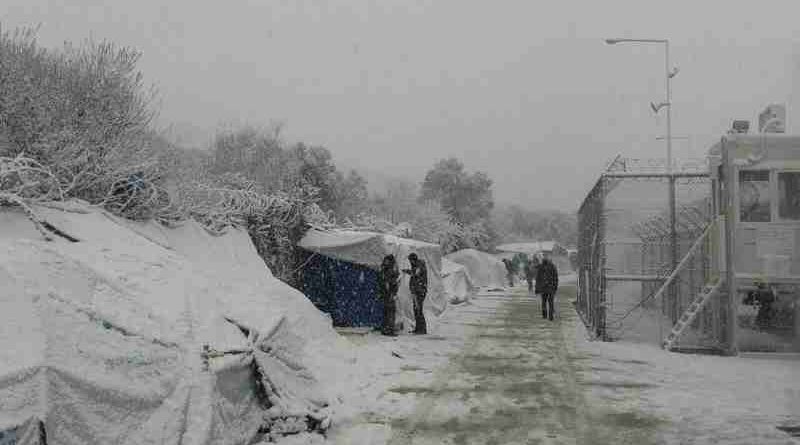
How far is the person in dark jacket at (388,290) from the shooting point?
45.0 ft

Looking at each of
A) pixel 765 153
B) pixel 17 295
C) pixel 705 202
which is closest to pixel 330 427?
pixel 17 295

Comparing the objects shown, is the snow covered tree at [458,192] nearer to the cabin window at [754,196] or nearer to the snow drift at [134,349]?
the cabin window at [754,196]

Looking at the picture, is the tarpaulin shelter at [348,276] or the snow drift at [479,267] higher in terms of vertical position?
the tarpaulin shelter at [348,276]

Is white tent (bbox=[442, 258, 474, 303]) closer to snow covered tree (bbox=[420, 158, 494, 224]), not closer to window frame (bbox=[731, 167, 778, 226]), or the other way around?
window frame (bbox=[731, 167, 778, 226])

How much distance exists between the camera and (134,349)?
16.1 feet

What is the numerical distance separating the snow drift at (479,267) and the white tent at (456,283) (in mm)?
9739

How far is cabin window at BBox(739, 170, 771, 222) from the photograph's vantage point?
1180 cm

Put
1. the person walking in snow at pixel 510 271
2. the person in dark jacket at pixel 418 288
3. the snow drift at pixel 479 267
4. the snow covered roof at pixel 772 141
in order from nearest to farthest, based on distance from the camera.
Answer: the snow covered roof at pixel 772 141, the person in dark jacket at pixel 418 288, the snow drift at pixel 479 267, the person walking in snow at pixel 510 271

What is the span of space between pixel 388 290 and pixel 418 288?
0.99 m

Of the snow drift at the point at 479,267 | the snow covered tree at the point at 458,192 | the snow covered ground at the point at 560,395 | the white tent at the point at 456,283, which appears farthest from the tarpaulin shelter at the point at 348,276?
the snow covered tree at the point at 458,192

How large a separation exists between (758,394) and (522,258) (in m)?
41.2

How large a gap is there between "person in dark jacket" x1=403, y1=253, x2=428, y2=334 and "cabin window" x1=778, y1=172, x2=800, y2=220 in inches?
275

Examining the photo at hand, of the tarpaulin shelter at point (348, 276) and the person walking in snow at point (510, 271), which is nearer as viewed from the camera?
the tarpaulin shelter at point (348, 276)

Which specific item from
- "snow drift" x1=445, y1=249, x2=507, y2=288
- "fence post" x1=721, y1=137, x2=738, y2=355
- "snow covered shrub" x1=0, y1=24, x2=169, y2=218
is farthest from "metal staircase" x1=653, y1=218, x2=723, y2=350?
"snow drift" x1=445, y1=249, x2=507, y2=288
